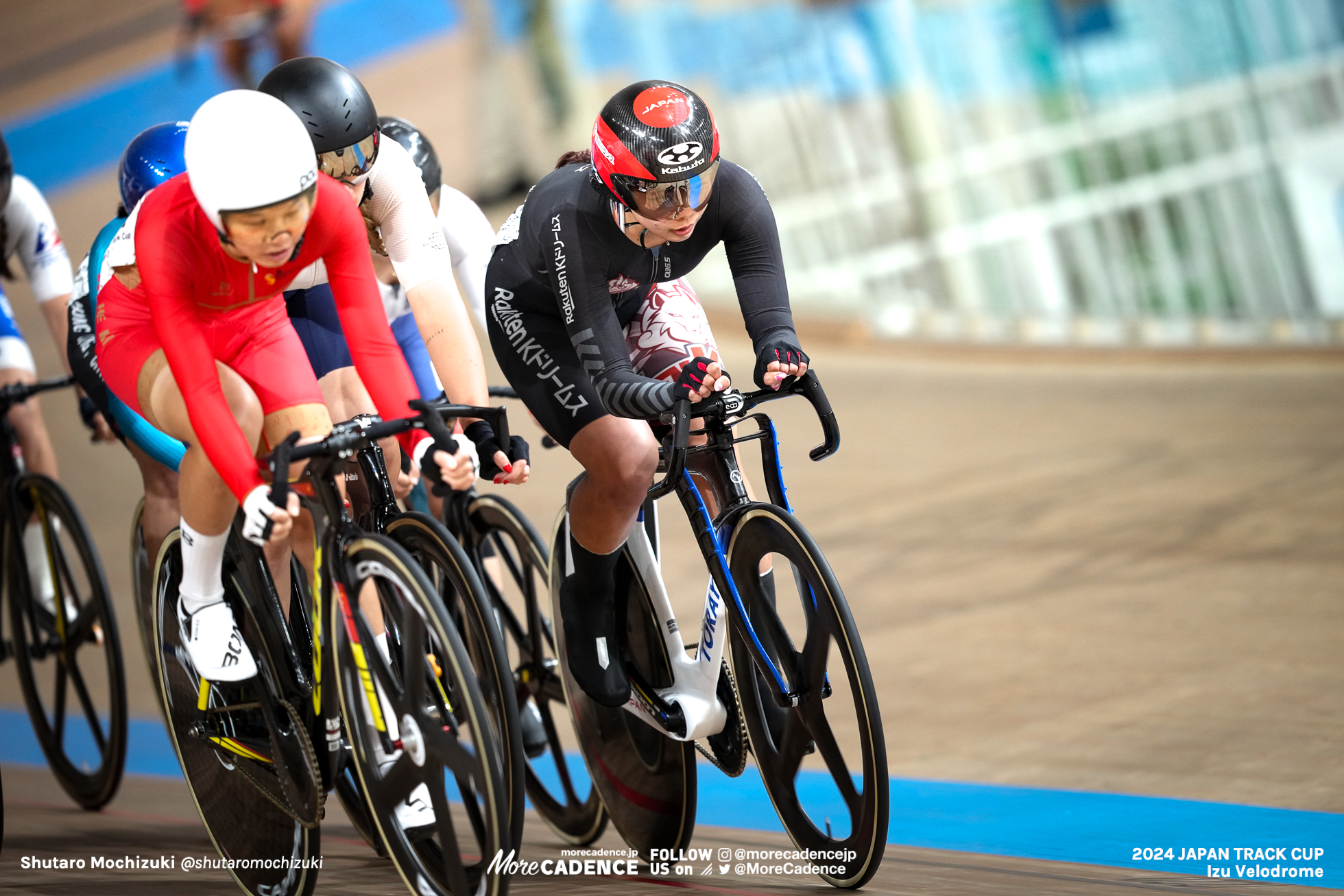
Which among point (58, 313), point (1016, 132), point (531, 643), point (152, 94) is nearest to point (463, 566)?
point (531, 643)

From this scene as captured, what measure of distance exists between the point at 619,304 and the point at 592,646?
751 millimetres

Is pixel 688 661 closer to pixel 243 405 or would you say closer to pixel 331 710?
pixel 331 710

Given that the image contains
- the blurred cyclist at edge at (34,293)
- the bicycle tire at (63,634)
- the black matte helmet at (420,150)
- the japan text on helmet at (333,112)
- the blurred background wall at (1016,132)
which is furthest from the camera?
the blurred background wall at (1016,132)

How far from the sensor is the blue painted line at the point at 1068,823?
2.88 meters

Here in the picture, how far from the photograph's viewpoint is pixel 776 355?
2.55m

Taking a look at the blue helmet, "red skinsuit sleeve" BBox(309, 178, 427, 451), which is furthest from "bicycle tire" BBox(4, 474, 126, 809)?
"red skinsuit sleeve" BBox(309, 178, 427, 451)

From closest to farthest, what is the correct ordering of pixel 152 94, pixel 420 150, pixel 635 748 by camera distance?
1. pixel 635 748
2. pixel 420 150
3. pixel 152 94

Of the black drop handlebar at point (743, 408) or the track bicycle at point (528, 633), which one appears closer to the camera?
the black drop handlebar at point (743, 408)

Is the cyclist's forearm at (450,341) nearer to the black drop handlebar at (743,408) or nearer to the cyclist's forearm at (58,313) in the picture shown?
the black drop handlebar at (743,408)

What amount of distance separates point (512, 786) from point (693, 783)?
0.85 metres

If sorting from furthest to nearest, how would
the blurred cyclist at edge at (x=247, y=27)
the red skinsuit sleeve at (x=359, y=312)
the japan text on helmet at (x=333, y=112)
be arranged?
the blurred cyclist at edge at (x=247, y=27) → the japan text on helmet at (x=333, y=112) → the red skinsuit sleeve at (x=359, y=312)

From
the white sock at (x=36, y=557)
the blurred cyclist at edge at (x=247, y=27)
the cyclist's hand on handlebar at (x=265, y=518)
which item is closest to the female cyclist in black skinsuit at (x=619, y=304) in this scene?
the cyclist's hand on handlebar at (x=265, y=518)

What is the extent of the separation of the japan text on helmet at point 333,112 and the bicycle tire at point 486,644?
0.80 m

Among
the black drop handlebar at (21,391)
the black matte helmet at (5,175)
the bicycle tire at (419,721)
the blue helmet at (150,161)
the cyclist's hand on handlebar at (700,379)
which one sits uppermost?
the black matte helmet at (5,175)
